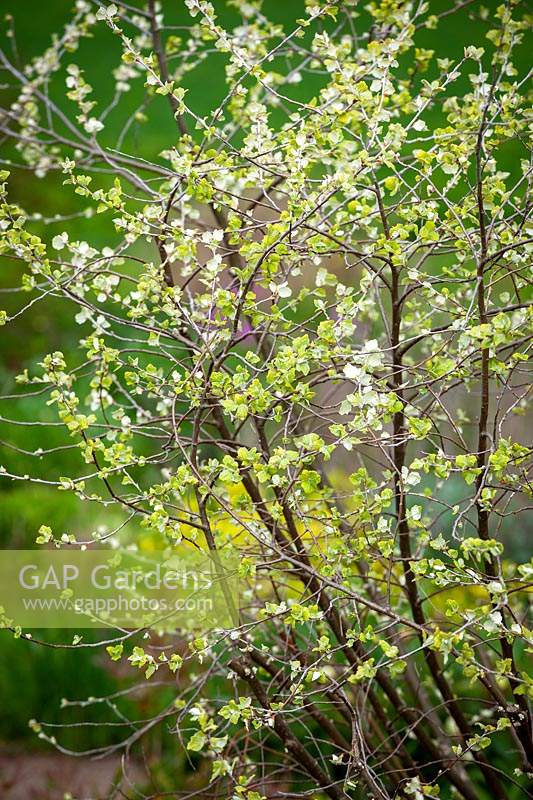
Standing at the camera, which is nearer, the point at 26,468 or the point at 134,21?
the point at 134,21

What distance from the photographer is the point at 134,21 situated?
85.1 inches

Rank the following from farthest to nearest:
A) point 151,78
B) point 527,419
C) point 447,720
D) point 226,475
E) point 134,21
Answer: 1. point 527,419
2. point 447,720
3. point 134,21
4. point 151,78
5. point 226,475


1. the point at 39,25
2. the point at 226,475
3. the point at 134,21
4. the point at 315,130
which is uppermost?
the point at 39,25

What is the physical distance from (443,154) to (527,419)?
232 cm

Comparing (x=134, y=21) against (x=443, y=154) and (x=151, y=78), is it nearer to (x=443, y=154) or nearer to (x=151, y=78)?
(x=151, y=78)

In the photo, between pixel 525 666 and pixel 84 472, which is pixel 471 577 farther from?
pixel 84 472

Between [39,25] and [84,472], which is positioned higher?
[39,25]

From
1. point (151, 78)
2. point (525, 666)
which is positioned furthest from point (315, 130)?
point (525, 666)

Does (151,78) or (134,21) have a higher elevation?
(134,21)

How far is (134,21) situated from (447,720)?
2096 mm

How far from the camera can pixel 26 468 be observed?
3643 mm

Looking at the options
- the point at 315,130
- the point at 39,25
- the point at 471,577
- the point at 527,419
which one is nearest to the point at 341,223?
the point at 315,130

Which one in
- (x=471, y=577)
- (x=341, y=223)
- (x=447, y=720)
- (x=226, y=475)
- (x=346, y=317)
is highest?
(x=341, y=223)

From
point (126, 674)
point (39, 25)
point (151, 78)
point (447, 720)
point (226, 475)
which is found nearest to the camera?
point (226, 475)
